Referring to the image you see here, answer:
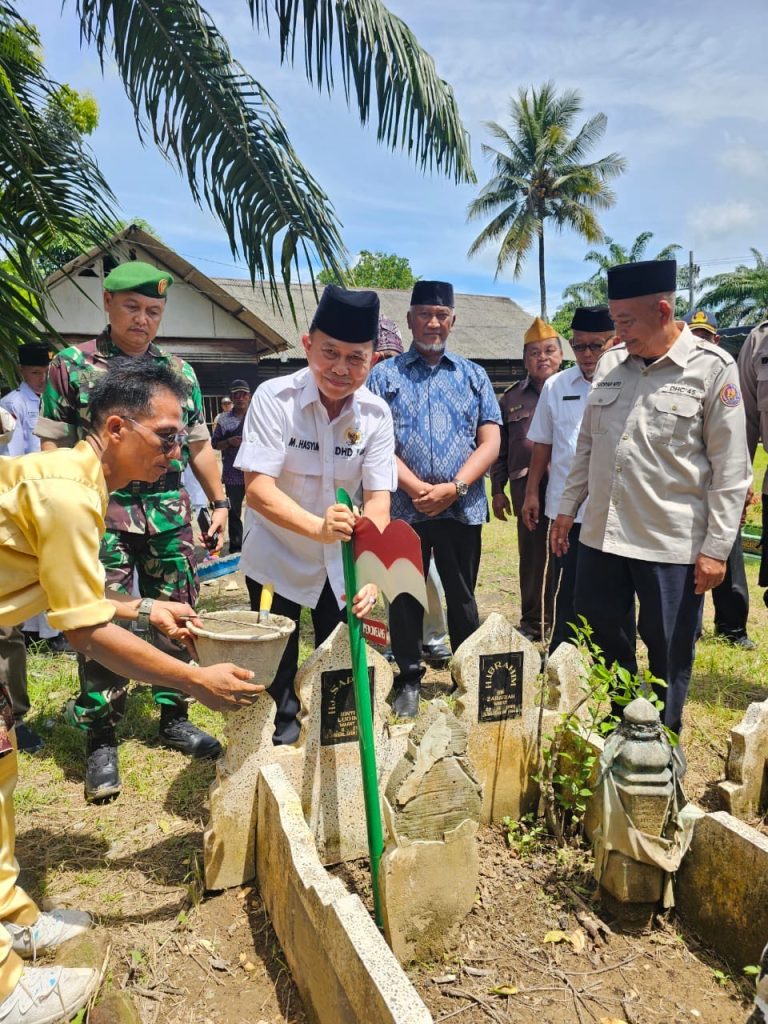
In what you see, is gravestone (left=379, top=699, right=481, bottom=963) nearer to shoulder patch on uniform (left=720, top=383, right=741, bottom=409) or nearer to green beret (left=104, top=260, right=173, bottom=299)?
shoulder patch on uniform (left=720, top=383, right=741, bottom=409)

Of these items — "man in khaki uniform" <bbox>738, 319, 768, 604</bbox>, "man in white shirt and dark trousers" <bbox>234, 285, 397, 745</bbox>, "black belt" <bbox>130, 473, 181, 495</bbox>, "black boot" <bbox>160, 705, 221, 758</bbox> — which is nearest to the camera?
"man in white shirt and dark trousers" <bbox>234, 285, 397, 745</bbox>

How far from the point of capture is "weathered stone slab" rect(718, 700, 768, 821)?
263 centimetres

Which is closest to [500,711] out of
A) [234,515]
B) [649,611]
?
[649,611]

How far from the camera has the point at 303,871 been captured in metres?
1.84

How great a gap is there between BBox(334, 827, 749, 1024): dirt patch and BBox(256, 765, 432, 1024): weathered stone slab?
0.34m

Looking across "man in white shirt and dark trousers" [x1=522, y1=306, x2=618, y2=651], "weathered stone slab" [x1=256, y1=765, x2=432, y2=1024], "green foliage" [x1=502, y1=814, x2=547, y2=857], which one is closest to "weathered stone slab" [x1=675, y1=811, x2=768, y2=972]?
"green foliage" [x1=502, y1=814, x2=547, y2=857]

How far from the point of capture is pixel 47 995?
5.69 feet

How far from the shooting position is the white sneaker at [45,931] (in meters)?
1.91

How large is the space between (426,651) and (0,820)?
298 cm

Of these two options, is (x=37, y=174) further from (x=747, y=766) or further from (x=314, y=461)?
(x=747, y=766)

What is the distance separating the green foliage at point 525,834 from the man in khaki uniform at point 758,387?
204cm

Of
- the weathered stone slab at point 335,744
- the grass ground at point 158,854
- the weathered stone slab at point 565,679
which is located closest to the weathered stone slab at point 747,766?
the grass ground at point 158,854

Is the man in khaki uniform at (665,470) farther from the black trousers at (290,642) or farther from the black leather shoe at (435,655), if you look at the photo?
the black leather shoe at (435,655)

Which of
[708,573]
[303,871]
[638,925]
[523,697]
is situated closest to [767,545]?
[708,573]
